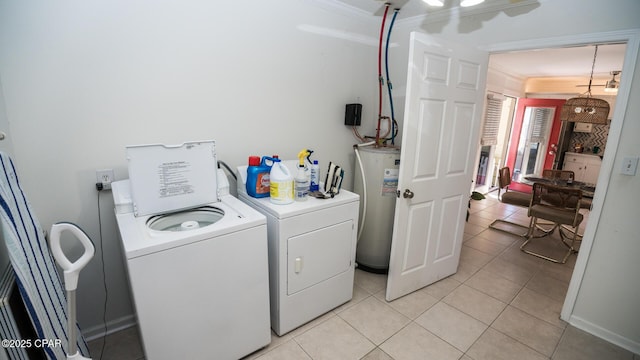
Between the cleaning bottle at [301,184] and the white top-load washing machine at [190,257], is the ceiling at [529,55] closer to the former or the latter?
the cleaning bottle at [301,184]

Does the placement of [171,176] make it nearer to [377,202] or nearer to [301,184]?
[301,184]

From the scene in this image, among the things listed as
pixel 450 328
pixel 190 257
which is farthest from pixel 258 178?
pixel 450 328

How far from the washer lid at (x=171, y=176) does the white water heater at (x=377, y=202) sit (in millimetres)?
1306

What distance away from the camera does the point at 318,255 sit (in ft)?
6.22

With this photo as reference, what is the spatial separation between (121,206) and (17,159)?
1.75ft

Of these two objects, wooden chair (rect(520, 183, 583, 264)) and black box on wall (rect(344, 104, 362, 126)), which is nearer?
black box on wall (rect(344, 104, 362, 126))

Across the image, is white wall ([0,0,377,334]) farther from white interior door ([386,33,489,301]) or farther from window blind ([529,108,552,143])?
window blind ([529,108,552,143])

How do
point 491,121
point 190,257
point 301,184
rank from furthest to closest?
1. point 491,121
2. point 301,184
3. point 190,257

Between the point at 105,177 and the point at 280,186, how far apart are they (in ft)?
3.32

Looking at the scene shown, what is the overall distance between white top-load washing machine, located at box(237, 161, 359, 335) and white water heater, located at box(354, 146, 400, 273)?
53 centimetres

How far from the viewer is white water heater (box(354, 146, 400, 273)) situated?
2.42 metres

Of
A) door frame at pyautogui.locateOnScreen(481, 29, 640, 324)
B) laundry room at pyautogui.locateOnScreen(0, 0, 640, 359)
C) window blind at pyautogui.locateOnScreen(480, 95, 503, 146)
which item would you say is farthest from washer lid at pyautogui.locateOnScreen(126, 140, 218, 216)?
window blind at pyautogui.locateOnScreen(480, 95, 503, 146)

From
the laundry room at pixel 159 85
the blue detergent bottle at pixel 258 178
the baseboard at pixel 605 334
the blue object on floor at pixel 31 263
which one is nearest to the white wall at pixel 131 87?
the laundry room at pixel 159 85

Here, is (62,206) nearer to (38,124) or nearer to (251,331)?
(38,124)
